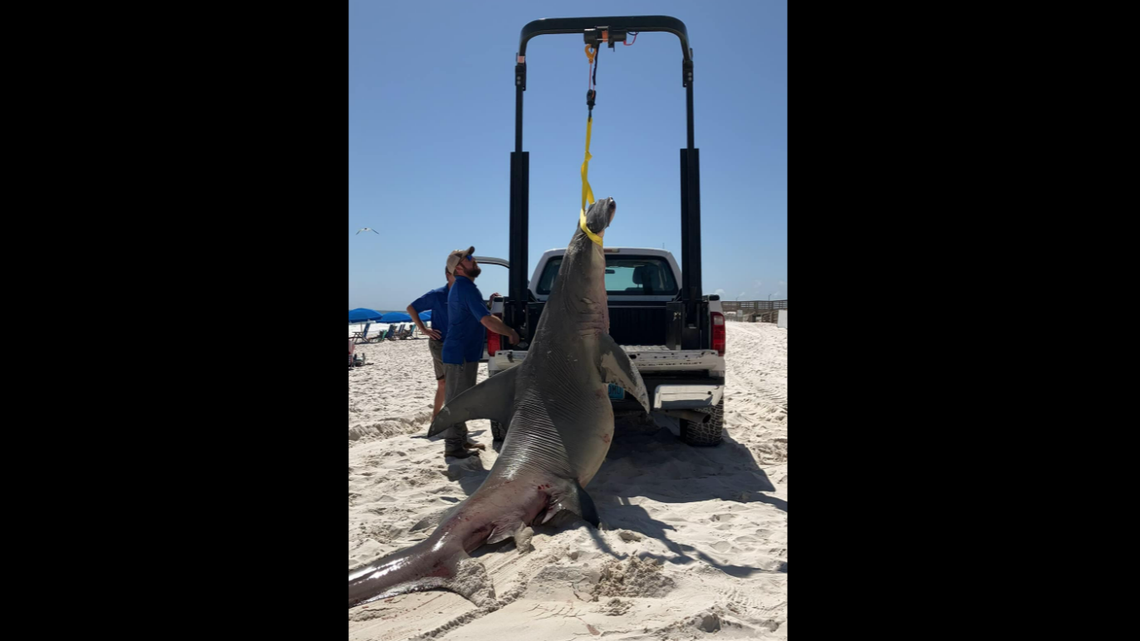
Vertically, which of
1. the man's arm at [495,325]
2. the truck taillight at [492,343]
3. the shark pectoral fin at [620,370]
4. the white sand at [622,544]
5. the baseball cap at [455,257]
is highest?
the baseball cap at [455,257]

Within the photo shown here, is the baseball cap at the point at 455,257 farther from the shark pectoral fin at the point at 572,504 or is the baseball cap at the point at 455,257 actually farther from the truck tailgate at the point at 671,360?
the shark pectoral fin at the point at 572,504

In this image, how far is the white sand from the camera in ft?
7.95

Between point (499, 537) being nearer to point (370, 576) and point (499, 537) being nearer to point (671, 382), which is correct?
point (370, 576)

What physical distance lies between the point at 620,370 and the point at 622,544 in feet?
4.91

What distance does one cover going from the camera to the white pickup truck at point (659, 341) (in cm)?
496

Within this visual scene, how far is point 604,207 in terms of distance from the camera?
447 centimetres

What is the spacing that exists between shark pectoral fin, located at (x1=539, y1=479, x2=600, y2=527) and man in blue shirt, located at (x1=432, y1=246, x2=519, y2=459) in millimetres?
1969

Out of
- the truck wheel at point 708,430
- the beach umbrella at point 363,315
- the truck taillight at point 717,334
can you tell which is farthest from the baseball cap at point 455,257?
the beach umbrella at point 363,315

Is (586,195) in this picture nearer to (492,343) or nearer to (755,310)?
(492,343)

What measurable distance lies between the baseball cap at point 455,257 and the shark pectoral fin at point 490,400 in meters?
1.59

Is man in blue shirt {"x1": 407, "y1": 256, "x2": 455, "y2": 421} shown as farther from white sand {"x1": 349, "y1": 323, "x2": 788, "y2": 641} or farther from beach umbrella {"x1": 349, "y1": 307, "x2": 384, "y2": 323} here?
beach umbrella {"x1": 349, "y1": 307, "x2": 384, "y2": 323}
